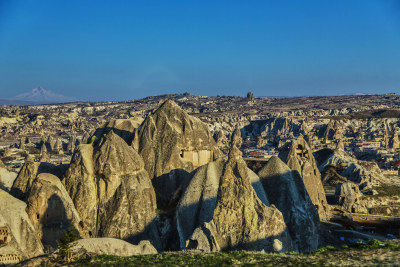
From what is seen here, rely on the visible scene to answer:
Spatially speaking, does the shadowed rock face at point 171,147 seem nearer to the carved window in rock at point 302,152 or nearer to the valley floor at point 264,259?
the carved window in rock at point 302,152

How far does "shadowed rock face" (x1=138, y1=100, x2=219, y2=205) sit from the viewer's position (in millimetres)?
29984

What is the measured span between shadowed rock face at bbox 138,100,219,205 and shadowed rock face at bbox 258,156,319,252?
5729 millimetres

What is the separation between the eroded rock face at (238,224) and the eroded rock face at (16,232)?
7.86 meters

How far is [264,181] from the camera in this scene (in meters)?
28.0

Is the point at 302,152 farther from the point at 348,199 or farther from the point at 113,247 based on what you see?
the point at 113,247

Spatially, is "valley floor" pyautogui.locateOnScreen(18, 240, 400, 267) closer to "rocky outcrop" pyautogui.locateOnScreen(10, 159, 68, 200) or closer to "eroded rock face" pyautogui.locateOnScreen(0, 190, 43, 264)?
"eroded rock face" pyautogui.locateOnScreen(0, 190, 43, 264)

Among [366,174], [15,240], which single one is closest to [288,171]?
[15,240]

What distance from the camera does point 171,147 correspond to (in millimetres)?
31266

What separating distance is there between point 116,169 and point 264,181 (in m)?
9.60

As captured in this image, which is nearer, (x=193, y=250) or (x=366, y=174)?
(x=193, y=250)

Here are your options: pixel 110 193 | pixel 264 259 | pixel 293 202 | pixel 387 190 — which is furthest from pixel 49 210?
pixel 387 190

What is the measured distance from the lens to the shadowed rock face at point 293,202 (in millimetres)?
24422

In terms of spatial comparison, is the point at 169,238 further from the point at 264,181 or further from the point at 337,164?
the point at 337,164

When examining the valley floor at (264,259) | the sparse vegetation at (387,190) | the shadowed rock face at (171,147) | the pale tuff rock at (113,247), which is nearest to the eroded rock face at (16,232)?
the pale tuff rock at (113,247)
